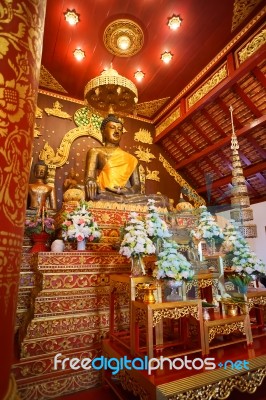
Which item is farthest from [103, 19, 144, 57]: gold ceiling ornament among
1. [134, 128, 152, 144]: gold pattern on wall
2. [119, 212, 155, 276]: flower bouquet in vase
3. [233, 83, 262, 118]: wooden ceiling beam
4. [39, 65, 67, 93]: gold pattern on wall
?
[119, 212, 155, 276]: flower bouquet in vase

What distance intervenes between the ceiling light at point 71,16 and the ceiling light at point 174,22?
1751mm

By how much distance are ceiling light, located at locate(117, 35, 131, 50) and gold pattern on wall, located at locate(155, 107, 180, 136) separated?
86.2 inches

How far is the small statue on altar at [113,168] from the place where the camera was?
467 cm

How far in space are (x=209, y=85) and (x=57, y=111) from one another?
12.8 ft

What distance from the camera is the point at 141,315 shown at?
5.99ft

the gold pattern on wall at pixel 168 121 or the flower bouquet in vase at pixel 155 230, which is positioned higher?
the gold pattern on wall at pixel 168 121

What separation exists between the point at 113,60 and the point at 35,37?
5.25 metres

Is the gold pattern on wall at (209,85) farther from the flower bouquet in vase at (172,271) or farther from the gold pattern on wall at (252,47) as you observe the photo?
the flower bouquet in vase at (172,271)

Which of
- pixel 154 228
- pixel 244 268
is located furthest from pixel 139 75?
pixel 244 268

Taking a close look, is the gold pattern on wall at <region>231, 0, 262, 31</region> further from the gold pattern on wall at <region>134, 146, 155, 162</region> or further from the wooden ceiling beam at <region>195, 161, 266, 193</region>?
the gold pattern on wall at <region>134, 146, 155, 162</region>

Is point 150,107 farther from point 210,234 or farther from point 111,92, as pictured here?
point 210,234

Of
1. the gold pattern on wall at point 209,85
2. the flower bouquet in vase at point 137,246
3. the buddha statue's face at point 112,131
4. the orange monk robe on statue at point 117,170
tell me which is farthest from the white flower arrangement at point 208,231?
the gold pattern on wall at point 209,85

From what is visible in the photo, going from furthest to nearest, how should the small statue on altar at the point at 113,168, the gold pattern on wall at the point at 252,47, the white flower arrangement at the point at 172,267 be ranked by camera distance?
the small statue on altar at the point at 113,168
the gold pattern on wall at the point at 252,47
the white flower arrangement at the point at 172,267

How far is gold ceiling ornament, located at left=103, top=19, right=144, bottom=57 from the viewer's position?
476 centimetres
